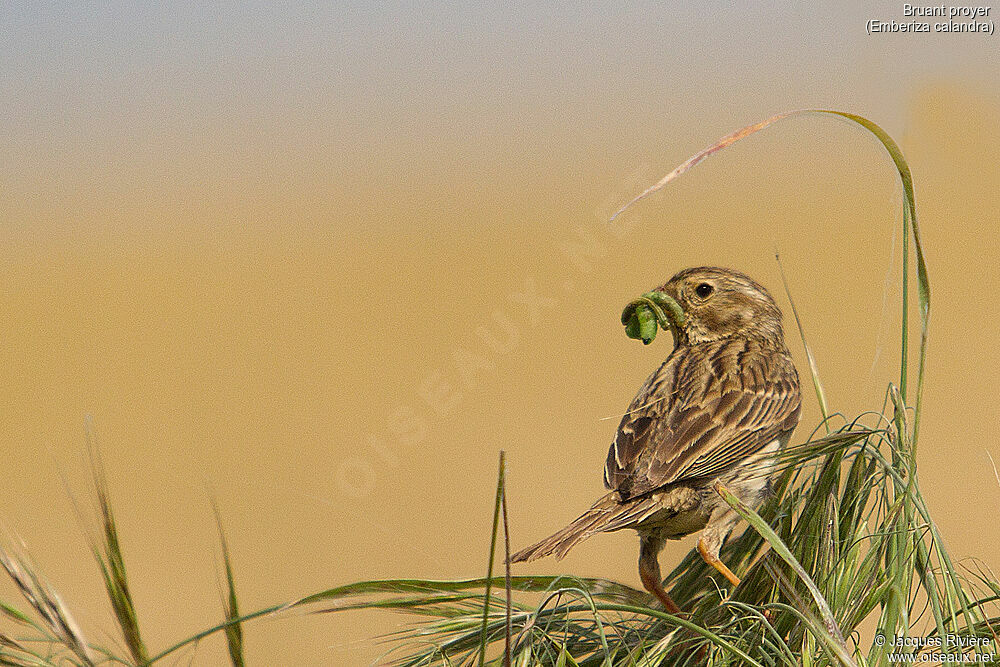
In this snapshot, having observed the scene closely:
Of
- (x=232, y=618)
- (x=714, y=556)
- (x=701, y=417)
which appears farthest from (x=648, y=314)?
(x=232, y=618)

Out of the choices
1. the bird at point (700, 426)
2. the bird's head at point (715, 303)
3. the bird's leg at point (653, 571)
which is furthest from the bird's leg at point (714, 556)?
the bird's head at point (715, 303)

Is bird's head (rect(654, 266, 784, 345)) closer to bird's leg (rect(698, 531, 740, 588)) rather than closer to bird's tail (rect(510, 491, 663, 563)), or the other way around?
bird's tail (rect(510, 491, 663, 563))

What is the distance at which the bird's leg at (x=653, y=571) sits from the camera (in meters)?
2.54

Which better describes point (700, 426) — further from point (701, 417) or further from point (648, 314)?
point (648, 314)

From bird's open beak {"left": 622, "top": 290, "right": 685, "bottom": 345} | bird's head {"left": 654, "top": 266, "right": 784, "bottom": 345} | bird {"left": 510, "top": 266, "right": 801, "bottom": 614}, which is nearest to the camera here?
bird {"left": 510, "top": 266, "right": 801, "bottom": 614}

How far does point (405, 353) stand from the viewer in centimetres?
1634

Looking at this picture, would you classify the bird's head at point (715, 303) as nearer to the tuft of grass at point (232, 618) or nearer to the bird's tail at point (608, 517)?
the bird's tail at point (608, 517)

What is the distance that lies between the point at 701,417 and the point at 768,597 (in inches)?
58.2

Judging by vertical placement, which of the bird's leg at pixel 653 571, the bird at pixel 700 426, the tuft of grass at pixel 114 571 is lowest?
the bird's leg at pixel 653 571

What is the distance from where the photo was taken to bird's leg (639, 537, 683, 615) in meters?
2.54

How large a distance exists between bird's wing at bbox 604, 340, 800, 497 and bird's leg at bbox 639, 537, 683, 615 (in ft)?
0.73

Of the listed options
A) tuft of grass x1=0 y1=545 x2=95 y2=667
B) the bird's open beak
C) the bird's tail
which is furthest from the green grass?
the bird's open beak

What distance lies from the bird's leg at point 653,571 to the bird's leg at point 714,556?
5.5 inches

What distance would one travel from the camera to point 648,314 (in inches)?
156
